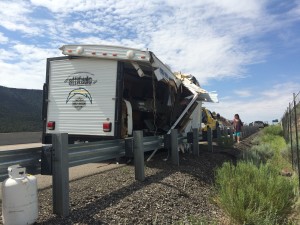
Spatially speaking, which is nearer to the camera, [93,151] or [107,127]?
[93,151]

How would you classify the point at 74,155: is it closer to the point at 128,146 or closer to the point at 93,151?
the point at 93,151

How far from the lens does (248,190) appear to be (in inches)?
233

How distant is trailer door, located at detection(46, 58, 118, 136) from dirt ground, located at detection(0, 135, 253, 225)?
5.68 ft

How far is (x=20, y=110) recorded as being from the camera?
58.5 m

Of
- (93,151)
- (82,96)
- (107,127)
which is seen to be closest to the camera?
(93,151)

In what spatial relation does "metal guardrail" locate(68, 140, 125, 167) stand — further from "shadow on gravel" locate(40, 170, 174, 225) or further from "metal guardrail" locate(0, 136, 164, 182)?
"shadow on gravel" locate(40, 170, 174, 225)

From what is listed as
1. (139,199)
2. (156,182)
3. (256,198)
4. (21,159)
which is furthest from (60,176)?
(256,198)

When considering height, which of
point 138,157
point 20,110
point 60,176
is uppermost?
point 20,110

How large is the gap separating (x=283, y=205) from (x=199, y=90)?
25.1 ft

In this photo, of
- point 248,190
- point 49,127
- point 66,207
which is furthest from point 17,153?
point 49,127

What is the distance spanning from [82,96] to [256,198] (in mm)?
6021

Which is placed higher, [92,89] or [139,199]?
[92,89]

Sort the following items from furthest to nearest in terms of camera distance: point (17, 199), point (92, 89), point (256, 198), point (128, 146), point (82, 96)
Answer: point (82, 96) → point (92, 89) → point (128, 146) → point (256, 198) → point (17, 199)

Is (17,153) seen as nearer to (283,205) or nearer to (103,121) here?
(283,205)
